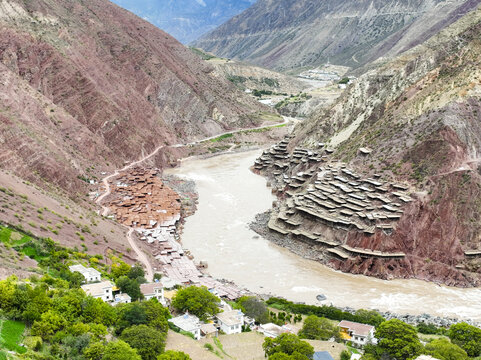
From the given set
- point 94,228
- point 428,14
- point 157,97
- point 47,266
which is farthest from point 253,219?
point 428,14

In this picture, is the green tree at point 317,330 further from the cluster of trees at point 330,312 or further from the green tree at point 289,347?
the green tree at point 289,347

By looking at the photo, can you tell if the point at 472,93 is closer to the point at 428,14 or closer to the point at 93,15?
the point at 93,15

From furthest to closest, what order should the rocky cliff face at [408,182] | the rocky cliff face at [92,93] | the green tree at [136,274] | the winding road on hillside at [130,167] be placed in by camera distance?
the rocky cliff face at [92,93], the rocky cliff face at [408,182], the winding road on hillside at [130,167], the green tree at [136,274]

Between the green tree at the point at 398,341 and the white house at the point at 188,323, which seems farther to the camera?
the white house at the point at 188,323

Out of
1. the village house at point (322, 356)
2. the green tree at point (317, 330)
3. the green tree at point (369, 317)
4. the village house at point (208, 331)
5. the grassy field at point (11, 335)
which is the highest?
the green tree at point (369, 317)

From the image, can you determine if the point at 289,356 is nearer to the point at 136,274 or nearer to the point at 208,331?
the point at 208,331

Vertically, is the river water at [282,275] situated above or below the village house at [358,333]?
above

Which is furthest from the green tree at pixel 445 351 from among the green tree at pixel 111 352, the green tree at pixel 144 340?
the green tree at pixel 111 352

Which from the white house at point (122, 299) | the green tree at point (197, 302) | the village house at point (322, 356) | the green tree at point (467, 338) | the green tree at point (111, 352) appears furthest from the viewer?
the green tree at point (197, 302)
